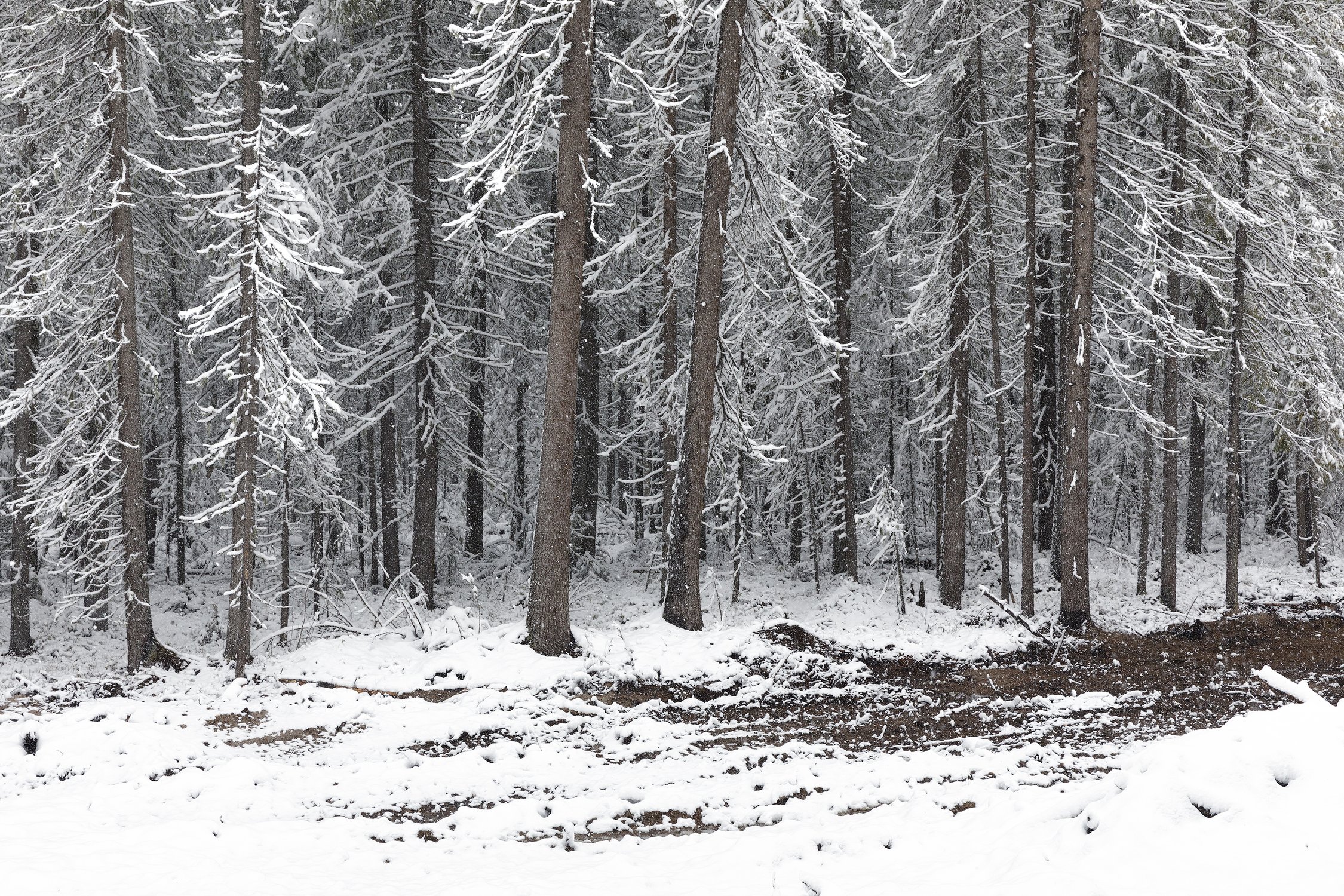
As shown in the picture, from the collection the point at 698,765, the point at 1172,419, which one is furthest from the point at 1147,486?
the point at 698,765

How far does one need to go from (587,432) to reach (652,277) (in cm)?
478

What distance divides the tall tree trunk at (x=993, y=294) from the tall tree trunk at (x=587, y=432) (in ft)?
31.0

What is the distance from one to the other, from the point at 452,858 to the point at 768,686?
5.53m

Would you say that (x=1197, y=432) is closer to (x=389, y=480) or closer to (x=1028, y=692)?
(x=1028, y=692)

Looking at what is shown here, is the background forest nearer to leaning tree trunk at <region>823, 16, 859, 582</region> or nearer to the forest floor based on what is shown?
leaning tree trunk at <region>823, 16, 859, 582</region>

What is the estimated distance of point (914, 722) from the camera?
9477mm

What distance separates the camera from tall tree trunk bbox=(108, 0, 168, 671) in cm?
1328

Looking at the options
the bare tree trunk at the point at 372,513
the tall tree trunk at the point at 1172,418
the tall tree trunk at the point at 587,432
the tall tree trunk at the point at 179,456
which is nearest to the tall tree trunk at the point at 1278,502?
the tall tree trunk at the point at 1172,418

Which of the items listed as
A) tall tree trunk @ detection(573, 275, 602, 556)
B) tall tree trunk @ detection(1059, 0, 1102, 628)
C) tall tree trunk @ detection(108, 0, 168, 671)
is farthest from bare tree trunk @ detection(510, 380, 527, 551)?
tall tree trunk @ detection(1059, 0, 1102, 628)

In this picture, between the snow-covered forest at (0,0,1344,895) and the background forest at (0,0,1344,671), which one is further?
the background forest at (0,0,1344,671)

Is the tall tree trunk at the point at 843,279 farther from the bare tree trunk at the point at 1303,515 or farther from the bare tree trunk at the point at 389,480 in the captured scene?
the bare tree trunk at the point at 1303,515

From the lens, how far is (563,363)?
11.6m

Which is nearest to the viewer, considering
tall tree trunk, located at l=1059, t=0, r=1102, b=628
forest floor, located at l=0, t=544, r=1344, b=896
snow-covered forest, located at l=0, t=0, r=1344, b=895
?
forest floor, located at l=0, t=544, r=1344, b=896

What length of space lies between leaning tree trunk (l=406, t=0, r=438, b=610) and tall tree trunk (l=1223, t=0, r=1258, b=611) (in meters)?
15.9
